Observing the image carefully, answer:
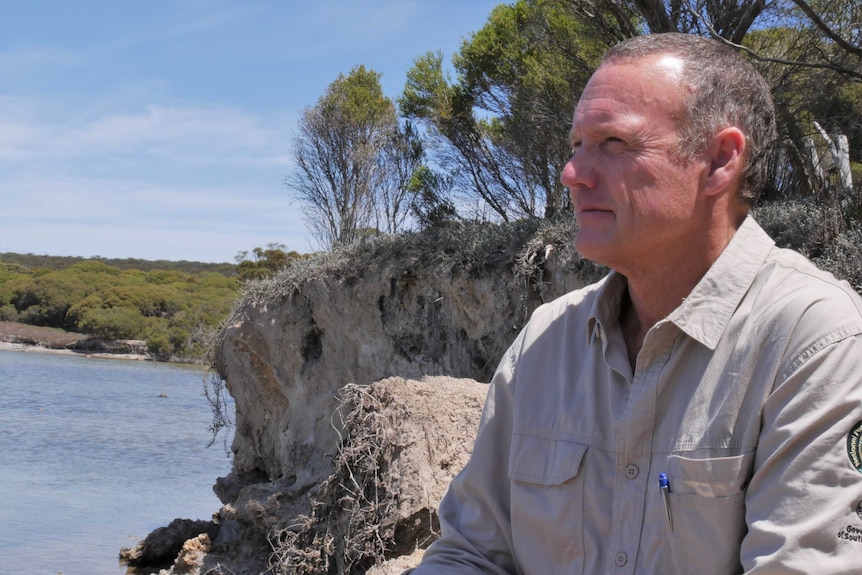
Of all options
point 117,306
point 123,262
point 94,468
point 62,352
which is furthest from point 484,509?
point 123,262

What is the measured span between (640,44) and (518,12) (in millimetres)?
14954

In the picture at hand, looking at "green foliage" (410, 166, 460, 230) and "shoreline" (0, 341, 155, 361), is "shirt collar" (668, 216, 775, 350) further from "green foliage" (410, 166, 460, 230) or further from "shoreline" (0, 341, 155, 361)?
"shoreline" (0, 341, 155, 361)

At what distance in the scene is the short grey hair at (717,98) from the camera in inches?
66.4

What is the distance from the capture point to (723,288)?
1.62m

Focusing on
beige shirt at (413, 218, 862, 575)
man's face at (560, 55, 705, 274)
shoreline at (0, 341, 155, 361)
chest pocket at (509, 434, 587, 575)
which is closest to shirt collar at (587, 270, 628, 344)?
beige shirt at (413, 218, 862, 575)

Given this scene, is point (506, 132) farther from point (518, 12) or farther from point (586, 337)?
point (586, 337)

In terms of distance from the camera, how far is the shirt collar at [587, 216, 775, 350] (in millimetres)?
1591

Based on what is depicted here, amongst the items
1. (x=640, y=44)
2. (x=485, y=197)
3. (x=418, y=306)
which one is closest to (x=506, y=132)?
(x=485, y=197)

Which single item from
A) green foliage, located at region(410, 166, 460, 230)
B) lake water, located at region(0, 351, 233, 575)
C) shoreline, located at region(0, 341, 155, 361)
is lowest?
lake water, located at region(0, 351, 233, 575)

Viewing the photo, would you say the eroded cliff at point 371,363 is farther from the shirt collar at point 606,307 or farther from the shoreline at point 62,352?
the shoreline at point 62,352

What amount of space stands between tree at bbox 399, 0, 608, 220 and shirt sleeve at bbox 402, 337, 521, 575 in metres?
10.7

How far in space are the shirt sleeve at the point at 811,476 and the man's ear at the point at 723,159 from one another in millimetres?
399

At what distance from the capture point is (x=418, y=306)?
11484 millimetres

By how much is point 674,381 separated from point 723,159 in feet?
1.42
